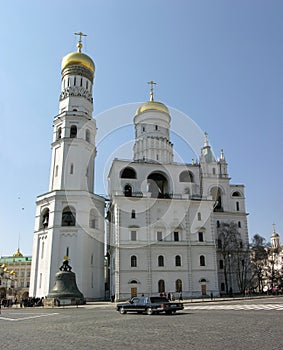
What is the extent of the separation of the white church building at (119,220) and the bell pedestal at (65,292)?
19.6 ft

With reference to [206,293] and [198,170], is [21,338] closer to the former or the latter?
[206,293]

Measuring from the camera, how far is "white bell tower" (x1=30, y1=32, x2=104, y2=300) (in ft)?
134

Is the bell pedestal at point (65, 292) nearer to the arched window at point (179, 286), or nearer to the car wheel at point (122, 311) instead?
the car wheel at point (122, 311)

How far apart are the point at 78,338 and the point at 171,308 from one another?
31.8ft

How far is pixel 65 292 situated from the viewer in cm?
3294

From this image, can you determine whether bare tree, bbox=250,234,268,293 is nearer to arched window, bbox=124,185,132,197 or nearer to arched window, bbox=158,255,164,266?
arched window, bbox=158,255,164,266

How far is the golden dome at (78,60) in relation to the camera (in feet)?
163

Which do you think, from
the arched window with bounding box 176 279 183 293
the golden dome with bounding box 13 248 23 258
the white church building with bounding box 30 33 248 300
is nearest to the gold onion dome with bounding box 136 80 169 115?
the white church building with bounding box 30 33 248 300

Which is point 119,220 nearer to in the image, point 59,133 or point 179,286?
point 179,286

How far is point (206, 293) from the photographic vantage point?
43.9 metres

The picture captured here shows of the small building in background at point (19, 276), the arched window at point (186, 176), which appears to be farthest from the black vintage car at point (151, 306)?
the small building in background at point (19, 276)

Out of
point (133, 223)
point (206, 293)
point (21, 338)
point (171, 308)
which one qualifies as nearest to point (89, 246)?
point (133, 223)

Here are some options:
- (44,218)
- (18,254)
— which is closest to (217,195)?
(44,218)

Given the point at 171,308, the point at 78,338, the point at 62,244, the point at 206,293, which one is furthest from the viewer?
the point at 206,293
